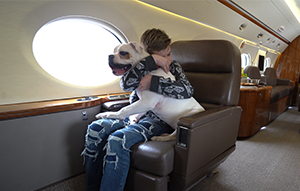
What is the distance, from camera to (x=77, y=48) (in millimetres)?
2844

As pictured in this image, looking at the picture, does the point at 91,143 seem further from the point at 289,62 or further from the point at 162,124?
the point at 289,62

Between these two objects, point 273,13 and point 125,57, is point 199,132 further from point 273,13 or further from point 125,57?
point 273,13

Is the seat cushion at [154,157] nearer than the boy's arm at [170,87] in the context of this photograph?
Yes

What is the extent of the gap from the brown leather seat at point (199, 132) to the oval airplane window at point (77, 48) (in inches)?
44.7

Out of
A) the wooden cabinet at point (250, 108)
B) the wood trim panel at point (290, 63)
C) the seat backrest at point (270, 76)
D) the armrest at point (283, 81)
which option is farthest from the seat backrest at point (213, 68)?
the wood trim panel at point (290, 63)

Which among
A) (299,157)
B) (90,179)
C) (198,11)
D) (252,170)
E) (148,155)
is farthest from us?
(198,11)

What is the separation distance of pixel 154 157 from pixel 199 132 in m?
0.36

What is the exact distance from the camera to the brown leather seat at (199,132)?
1.32 meters

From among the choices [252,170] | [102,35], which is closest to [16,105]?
[102,35]

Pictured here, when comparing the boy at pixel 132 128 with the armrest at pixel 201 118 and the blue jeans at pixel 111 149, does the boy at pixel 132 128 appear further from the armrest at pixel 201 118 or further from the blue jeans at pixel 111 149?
the armrest at pixel 201 118

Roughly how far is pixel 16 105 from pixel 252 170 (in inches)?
98.0

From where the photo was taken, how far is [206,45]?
203 cm

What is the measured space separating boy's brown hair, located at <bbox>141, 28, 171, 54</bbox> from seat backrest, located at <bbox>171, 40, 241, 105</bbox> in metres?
0.63

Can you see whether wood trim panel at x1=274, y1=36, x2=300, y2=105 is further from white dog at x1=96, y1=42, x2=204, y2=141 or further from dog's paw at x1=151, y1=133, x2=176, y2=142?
dog's paw at x1=151, y1=133, x2=176, y2=142
